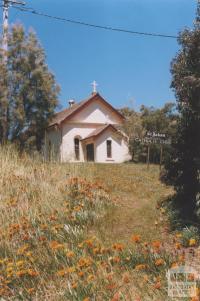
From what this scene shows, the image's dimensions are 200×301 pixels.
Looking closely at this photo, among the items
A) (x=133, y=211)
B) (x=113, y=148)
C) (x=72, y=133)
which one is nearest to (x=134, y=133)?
(x=113, y=148)

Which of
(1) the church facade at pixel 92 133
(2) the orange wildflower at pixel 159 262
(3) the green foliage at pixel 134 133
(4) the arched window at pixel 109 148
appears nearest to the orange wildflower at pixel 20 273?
(2) the orange wildflower at pixel 159 262

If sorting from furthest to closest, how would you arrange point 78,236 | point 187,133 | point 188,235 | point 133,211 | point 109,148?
point 109,148 → point 133,211 → point 187,133 → point 78,236 → point 188,235

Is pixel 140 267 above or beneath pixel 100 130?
beneath

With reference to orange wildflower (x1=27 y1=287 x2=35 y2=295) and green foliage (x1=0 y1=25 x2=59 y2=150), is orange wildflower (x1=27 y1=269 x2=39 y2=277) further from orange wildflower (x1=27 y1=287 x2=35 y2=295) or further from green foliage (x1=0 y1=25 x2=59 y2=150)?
green foliage (x1=0 y1=25 x2=59 y2=150)

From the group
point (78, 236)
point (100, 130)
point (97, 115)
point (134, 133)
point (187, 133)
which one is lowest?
point (78, 236)

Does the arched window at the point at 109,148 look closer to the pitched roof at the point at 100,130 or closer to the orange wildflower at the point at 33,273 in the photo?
the pitched roof at the point at 100,130

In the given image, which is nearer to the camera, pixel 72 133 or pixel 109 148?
pixel 109 148

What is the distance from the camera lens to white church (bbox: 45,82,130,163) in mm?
31453

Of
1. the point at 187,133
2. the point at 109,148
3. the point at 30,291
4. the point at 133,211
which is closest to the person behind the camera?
the point at 30,291

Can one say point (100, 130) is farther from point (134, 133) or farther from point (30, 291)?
point (30, 291)

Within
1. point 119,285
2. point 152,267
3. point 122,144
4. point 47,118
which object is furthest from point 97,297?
point 122,144

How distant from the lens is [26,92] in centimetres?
2505

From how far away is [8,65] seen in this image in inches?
1001

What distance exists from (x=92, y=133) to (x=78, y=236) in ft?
86.9
